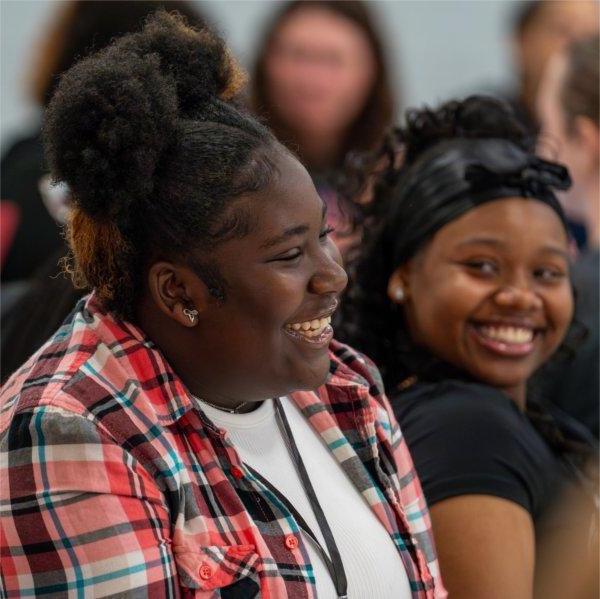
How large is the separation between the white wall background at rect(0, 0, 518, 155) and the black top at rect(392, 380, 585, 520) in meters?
2.10

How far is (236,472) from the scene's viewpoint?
4.97 ft

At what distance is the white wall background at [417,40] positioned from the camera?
12.4 ft

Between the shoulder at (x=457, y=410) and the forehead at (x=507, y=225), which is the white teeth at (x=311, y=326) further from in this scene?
the forehead at (x=507, y=225)

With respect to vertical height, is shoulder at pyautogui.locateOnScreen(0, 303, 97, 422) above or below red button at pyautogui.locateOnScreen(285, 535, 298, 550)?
above

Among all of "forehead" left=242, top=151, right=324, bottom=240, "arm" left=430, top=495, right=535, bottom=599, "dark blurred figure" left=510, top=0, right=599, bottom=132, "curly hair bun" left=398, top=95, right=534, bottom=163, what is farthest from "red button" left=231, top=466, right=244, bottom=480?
"dark blurred figure" left=510, top=0, right=599, bottom=132

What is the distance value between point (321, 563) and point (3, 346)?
38.3 inches

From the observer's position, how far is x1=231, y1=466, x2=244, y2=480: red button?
4.97 feet

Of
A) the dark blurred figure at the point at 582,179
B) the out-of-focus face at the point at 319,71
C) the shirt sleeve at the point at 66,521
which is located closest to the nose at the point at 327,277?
the shirt sleeve at the point at 66,521

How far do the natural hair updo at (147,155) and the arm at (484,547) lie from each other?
26.4 inches

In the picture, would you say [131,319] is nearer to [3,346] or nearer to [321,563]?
[321,563]

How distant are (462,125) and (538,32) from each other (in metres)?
2.73

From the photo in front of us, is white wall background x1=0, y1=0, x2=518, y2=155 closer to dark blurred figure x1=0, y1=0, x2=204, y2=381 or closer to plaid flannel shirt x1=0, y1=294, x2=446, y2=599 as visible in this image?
dark blurred figure x1=0, y1=0, x2=204, y2=381

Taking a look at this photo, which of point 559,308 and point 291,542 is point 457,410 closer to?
point 559,308

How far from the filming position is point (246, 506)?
1502mm
